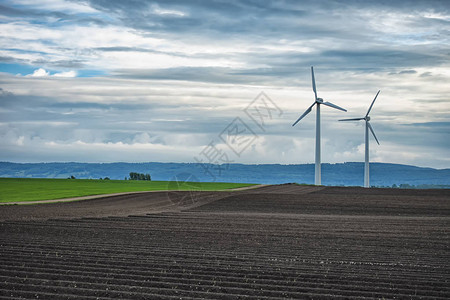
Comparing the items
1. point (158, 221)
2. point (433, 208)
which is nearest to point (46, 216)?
point (158, 221)

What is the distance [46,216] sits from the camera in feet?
107

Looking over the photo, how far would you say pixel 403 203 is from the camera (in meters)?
45.8

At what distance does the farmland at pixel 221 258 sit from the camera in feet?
40.8

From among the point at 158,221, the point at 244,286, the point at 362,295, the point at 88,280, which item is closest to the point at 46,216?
the point at 158,221

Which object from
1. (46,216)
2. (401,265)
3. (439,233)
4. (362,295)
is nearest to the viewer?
(362,295)

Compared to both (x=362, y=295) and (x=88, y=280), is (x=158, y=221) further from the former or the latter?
(x=362, y=295)

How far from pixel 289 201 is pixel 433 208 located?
11788mm

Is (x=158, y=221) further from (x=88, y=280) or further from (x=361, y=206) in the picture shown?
(x=361, y=206)

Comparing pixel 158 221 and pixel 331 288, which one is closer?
pixel 331 288

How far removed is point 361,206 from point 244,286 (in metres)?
32.5

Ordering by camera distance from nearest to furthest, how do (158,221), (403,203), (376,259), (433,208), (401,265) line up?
(401,265), (376,259), (158,221), (433,208), (403,203)

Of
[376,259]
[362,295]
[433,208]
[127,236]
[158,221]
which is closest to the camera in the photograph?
[362,295]

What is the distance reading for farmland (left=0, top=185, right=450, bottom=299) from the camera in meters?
12.4

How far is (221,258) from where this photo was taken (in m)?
17.0
